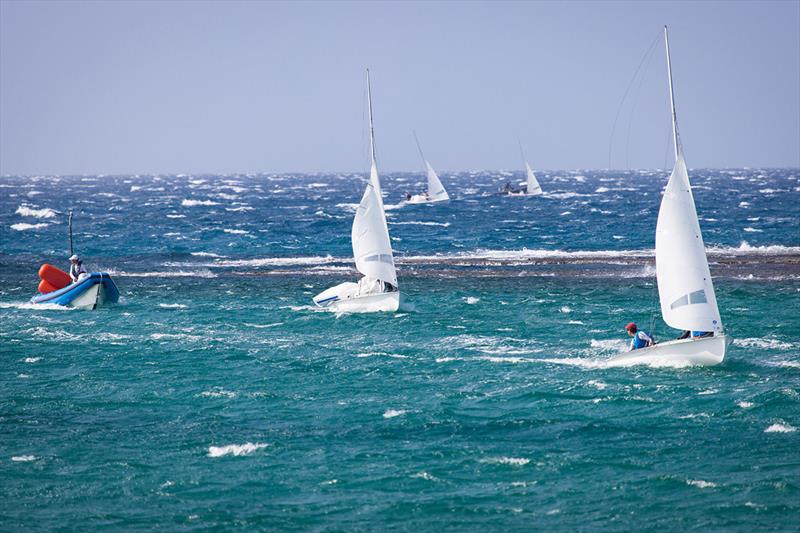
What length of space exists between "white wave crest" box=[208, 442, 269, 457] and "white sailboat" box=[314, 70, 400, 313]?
1957 cm

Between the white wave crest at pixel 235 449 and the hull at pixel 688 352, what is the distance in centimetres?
1333

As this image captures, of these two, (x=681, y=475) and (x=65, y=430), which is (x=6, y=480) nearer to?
(x=65, y=430)

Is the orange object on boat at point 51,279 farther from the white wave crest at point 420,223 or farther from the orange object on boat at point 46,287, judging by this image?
the white wave crest at point 420,223

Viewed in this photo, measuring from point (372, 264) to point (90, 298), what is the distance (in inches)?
543

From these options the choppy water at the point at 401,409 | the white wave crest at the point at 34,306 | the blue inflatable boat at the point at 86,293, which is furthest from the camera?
the white wave crest at the point at 34,306

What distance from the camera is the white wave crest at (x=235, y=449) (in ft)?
83.8

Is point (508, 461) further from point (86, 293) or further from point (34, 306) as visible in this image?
point (34, 306)

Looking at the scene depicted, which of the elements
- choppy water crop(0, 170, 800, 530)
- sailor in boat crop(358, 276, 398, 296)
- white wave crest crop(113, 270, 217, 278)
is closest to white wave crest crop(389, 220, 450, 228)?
white wave crest crop(113, 270, 217, 278)

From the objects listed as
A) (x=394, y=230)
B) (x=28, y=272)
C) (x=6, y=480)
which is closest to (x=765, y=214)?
(x=394, y=230)

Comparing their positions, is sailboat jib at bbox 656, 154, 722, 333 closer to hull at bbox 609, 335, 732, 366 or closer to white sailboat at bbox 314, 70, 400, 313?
hull at bbox 609, 335, 732, 366

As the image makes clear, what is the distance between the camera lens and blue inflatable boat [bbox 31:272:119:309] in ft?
157

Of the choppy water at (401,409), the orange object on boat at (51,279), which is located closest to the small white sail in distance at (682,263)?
the choppy water at (401,409)

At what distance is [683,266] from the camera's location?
1272 inches

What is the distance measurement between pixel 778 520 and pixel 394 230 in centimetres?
7845
